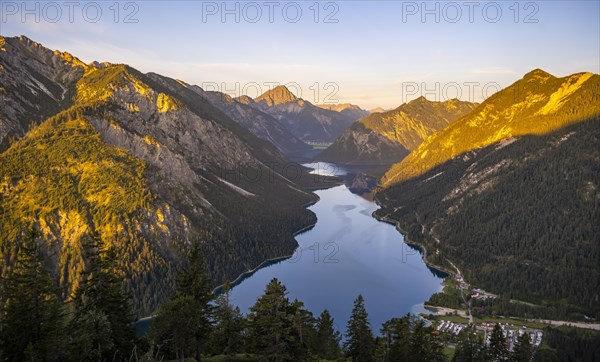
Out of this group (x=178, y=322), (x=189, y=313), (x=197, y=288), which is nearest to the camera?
(x=178, y=322)

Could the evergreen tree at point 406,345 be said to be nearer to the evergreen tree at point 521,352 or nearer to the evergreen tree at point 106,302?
the evergreen tree at point 521,352

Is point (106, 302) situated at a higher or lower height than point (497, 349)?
higher

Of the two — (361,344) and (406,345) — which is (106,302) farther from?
(406,345)

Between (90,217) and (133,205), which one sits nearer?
(90,217)

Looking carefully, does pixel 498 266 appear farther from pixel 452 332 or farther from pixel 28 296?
pixel 28 296

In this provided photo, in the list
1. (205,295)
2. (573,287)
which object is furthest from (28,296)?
(573,287)

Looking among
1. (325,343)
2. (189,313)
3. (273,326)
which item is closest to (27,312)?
(189,313)

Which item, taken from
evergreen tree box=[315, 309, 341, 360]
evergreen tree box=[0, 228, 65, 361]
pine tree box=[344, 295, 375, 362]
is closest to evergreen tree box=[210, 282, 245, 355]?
evergreen tree box=[315, 309, 341, 360]

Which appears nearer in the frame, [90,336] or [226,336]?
[90,336]
